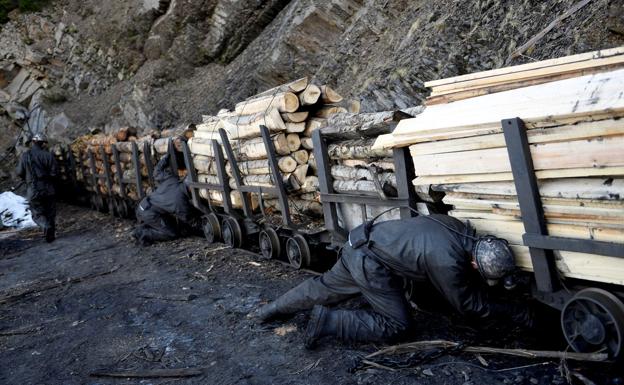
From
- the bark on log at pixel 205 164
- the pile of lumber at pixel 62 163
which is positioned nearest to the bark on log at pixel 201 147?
the bark on log at pixel 205 164

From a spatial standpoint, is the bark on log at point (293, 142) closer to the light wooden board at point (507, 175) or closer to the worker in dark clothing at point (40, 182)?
the light wooden board at point (507, 175)

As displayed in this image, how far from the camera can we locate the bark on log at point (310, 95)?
617 centimetres

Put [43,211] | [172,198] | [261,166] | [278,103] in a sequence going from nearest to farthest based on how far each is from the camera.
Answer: [278,103] → [261,166] → [172,198] → [43,211]

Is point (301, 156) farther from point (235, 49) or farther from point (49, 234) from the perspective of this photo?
point (235, 49)

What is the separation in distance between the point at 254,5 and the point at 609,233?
15121 mm

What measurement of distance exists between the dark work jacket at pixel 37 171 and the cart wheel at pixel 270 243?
6.60m

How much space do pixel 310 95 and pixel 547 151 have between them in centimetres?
350

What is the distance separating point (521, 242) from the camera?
3523 mm

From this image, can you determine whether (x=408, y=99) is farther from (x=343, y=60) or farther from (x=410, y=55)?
(x=343, y=60)

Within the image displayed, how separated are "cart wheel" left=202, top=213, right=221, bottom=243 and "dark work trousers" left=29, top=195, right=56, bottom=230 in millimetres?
4646

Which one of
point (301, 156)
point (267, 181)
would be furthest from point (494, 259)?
point (267, 181)

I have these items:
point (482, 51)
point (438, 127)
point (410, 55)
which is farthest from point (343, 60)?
point (438, 127)

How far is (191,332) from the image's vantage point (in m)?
4.88

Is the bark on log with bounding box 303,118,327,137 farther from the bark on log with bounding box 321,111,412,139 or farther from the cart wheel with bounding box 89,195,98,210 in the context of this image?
the cart wheel with bounding box 89,195,98,210
